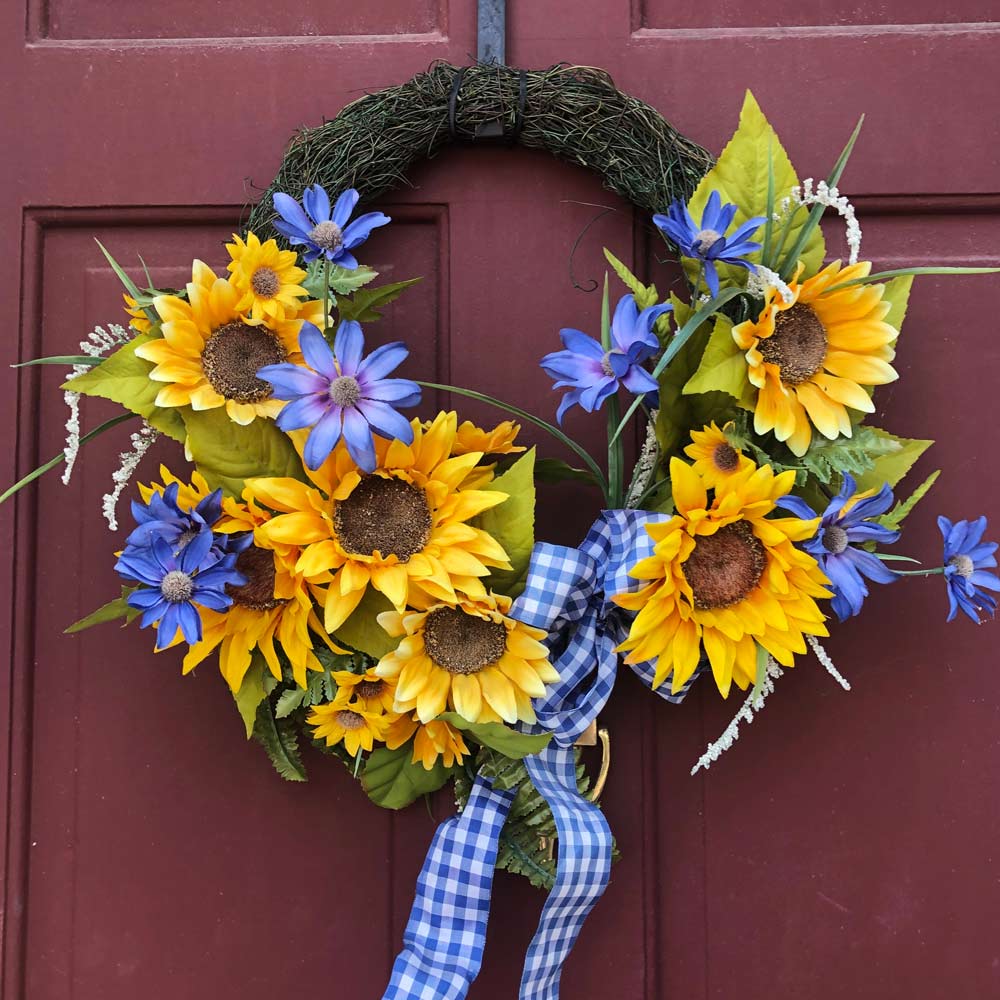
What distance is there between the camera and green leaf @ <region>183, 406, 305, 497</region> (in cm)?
82

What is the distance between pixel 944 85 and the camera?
1.02m

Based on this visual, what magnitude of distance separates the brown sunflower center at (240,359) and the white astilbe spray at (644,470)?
0.34 metres

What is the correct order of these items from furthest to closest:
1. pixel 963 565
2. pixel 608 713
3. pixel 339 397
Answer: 1. pixel 608 713
2. pixel 963 565
3. pixel 339 397

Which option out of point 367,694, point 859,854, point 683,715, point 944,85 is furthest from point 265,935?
point 944,85

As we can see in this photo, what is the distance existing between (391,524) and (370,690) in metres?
0.17

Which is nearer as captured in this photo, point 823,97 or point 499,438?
point 499,438

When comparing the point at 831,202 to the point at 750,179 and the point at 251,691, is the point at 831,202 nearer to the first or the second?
Result: the point at 750,179

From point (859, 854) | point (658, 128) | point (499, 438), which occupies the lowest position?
point (859, 854)

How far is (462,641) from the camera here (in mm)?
843

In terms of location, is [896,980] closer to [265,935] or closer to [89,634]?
[265,935]

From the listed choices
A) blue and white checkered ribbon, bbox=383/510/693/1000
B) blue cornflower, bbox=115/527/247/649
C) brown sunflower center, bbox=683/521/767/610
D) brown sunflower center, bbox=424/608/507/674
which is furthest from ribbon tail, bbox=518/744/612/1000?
blue cornflower, bbox=115/527/247/649

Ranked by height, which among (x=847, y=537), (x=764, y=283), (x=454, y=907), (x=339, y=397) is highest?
(x=764, y=283)

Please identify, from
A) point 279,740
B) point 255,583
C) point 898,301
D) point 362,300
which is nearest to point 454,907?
point 279,740

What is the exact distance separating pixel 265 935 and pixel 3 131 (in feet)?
3.02
